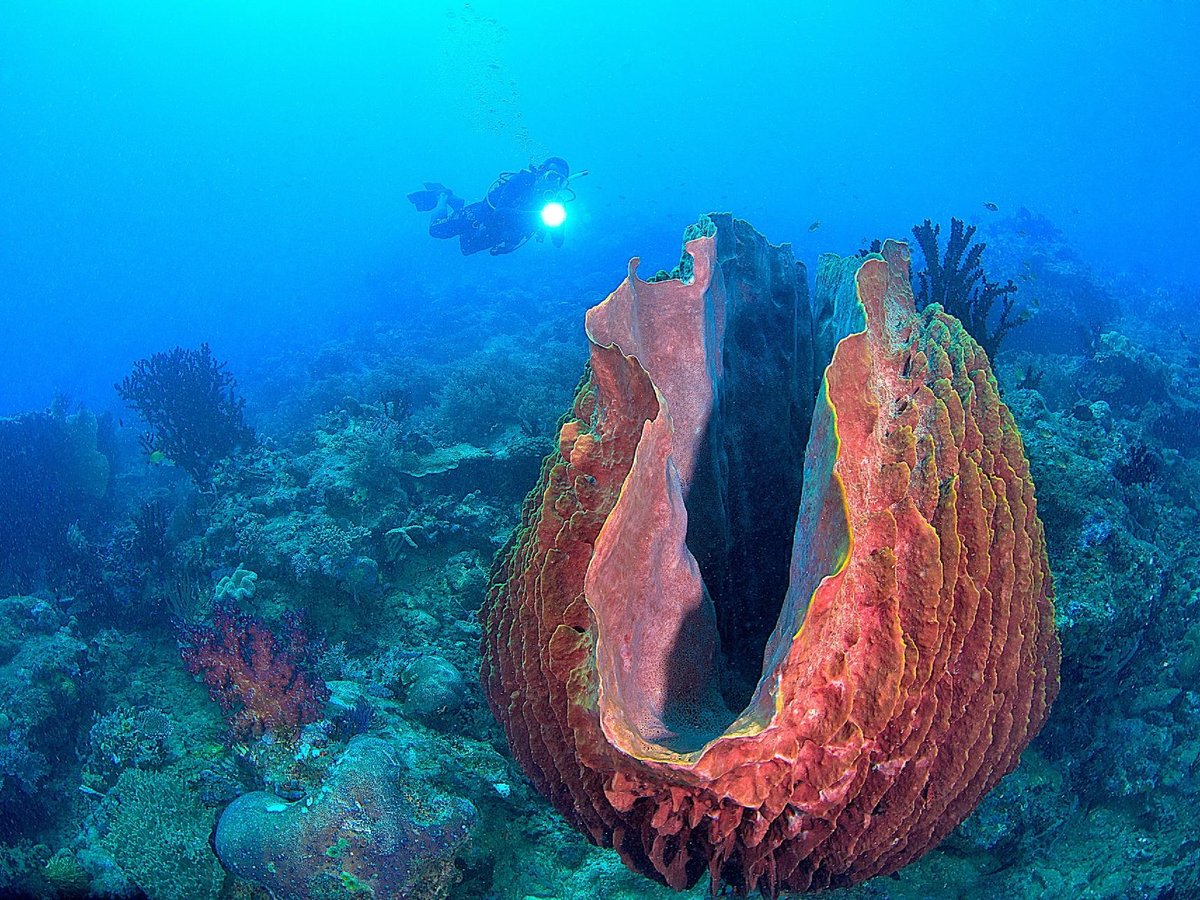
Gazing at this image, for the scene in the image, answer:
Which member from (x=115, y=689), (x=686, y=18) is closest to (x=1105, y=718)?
(x=115, y=689)

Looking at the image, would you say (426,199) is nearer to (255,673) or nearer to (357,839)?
(255,673)

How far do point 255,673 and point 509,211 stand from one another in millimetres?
10354

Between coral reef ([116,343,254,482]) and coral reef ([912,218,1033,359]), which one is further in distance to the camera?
coral reef ([116,343,254,482])

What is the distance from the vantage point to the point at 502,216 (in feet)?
39.8

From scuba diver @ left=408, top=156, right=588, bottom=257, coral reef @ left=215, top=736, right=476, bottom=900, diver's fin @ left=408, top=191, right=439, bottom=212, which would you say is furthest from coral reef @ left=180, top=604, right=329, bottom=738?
diver's fin @ left=408, top=191, right=439, bottom=212

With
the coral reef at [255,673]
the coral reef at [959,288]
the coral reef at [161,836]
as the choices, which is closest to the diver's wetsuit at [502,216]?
the coral reef at [959,288]

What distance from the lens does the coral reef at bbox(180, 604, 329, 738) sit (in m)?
3.58

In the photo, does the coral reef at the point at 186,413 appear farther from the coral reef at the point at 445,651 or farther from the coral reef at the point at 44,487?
the coral reef at the point at 445,651

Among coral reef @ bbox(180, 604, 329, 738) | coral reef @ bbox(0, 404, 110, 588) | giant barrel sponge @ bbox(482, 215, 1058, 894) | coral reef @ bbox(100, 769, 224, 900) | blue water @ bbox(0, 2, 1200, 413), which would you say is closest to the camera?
giant barrel sponge @ bbox(482, 215, 1058, 894)

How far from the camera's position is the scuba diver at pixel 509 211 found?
39.2 feet

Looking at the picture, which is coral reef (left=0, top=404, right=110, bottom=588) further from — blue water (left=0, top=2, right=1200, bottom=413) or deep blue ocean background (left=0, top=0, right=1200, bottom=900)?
blue water (left=0, top=2, right=1200, bottom=413)

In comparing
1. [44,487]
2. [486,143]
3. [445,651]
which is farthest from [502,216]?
[486,143]

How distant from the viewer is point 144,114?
125 metres

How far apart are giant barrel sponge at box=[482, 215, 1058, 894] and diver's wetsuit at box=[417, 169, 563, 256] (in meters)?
10.6
